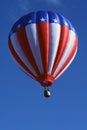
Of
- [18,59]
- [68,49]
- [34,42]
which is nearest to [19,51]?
[18,59]

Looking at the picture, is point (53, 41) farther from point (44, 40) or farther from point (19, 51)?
point (19, 51)

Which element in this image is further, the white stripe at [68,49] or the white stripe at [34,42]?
the white stripe at [68,49]

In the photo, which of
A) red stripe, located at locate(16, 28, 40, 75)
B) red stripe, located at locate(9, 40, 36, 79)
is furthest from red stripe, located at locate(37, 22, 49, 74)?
red stripe, located at locate(9, 40, 36, 79)

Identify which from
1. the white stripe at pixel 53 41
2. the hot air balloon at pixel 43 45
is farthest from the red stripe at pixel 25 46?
the white stripe at pixel 53 41

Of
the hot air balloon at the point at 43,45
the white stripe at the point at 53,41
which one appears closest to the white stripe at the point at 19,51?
the hot air balloon at the point at 43,45

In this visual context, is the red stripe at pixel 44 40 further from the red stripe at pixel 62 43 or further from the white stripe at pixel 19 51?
the white stripe at pixel 19 51

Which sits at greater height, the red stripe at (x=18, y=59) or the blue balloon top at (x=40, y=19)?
the blue balloon top at (x=40, y=19)

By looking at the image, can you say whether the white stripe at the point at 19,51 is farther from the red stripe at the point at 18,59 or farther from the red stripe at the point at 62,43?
the red stripe at the point at 62,43
